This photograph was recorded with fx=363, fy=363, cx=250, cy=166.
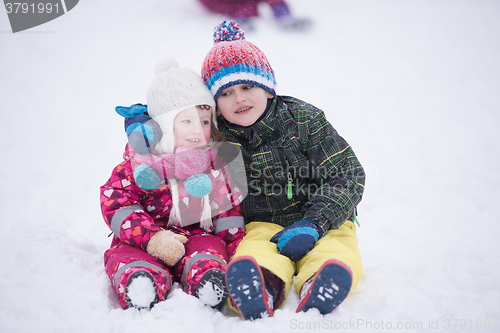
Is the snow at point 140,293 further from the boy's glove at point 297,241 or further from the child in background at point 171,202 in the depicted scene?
the boy's glove at point 297,241

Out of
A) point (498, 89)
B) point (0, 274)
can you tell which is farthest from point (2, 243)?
point (498, 89)

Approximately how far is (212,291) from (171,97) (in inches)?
33.9

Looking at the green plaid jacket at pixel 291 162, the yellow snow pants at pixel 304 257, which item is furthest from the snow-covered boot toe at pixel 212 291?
the green plaid jacket at pixel 291 162

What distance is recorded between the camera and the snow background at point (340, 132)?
120cm

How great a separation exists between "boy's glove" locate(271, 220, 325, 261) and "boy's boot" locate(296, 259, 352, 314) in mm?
258

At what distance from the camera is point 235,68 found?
167 cm

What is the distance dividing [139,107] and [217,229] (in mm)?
665

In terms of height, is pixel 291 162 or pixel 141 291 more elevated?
pixel 291 162

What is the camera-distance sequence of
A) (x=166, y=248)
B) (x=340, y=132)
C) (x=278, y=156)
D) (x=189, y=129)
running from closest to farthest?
(x=166, y=248) < (x=189, y=129) < (x=278, y=156) < (x=340, y=132)

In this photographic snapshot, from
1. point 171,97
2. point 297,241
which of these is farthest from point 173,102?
point 297,241

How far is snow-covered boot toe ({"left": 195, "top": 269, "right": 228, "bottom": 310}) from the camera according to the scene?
1.26m

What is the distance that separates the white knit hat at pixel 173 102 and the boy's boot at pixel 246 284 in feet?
1.81

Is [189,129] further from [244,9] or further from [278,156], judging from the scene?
[244,9]

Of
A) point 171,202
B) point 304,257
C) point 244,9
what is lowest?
point 304,257
